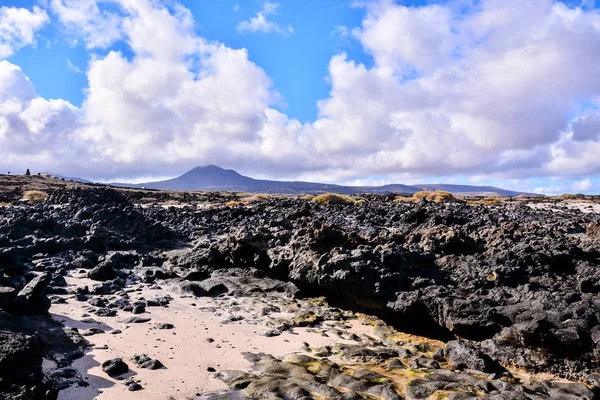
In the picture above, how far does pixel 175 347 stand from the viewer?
8930 millimetres

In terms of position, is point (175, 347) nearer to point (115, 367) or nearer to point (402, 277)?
point (115, 367)

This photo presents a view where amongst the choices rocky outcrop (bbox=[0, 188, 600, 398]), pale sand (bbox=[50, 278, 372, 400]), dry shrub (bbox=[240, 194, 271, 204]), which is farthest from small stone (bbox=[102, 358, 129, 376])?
dry shrub (bbox=[240, 194, 271, 204])

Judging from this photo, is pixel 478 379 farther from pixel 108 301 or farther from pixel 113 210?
pixel 113 210

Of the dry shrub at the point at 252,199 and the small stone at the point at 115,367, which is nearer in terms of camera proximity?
the small stone at the point at 115,367

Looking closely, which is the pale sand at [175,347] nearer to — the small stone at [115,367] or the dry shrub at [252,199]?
the small stone at [115,367]

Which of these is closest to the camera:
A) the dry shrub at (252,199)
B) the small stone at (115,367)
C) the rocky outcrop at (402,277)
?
the small stone at (115,367)

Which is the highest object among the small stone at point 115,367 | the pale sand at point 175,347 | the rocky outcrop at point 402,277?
the rocky outcrop at point 402,277

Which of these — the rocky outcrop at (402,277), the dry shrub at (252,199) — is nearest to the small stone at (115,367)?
the rocky outcrop at (402,277)

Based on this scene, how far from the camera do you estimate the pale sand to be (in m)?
7.05

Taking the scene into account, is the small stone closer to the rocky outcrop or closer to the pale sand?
the pale sand

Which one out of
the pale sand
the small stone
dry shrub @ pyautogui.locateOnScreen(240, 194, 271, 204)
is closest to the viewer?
the pale sand

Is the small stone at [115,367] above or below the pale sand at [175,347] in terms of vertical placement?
above

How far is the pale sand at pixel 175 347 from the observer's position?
23.1 feet

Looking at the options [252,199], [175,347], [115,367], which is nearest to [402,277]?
[175,347]
